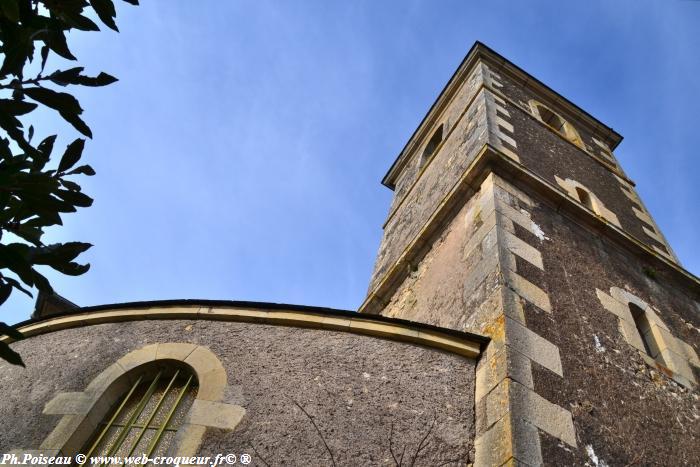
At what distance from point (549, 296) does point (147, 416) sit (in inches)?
114

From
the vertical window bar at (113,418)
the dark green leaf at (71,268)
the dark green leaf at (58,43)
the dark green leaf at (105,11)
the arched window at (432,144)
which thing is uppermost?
the arched window at (432,144)

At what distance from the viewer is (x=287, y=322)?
402cm

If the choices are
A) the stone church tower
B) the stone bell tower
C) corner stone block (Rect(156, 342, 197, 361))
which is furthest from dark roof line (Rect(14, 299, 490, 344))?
corner stone block (Rect(156, 342, 197, 361))

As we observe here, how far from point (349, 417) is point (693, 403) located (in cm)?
275

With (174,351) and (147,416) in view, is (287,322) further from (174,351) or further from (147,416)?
(147,416)

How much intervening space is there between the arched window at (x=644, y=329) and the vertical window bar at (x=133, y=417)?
148 inches

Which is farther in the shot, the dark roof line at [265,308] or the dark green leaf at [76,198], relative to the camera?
the dark roof line at [265,308]

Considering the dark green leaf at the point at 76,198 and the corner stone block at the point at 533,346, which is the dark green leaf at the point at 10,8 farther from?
the corner stone block at the point at 533,346

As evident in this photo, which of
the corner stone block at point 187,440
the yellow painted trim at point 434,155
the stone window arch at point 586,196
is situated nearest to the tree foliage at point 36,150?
the corner stone block at point 187,440

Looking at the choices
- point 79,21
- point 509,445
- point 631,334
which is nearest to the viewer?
point 79,21

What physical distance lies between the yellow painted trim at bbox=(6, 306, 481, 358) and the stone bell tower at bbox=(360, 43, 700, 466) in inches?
10.9

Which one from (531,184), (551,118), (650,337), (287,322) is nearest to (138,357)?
(287,322)

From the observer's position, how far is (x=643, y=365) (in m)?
4.30

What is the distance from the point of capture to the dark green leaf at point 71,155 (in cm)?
235
